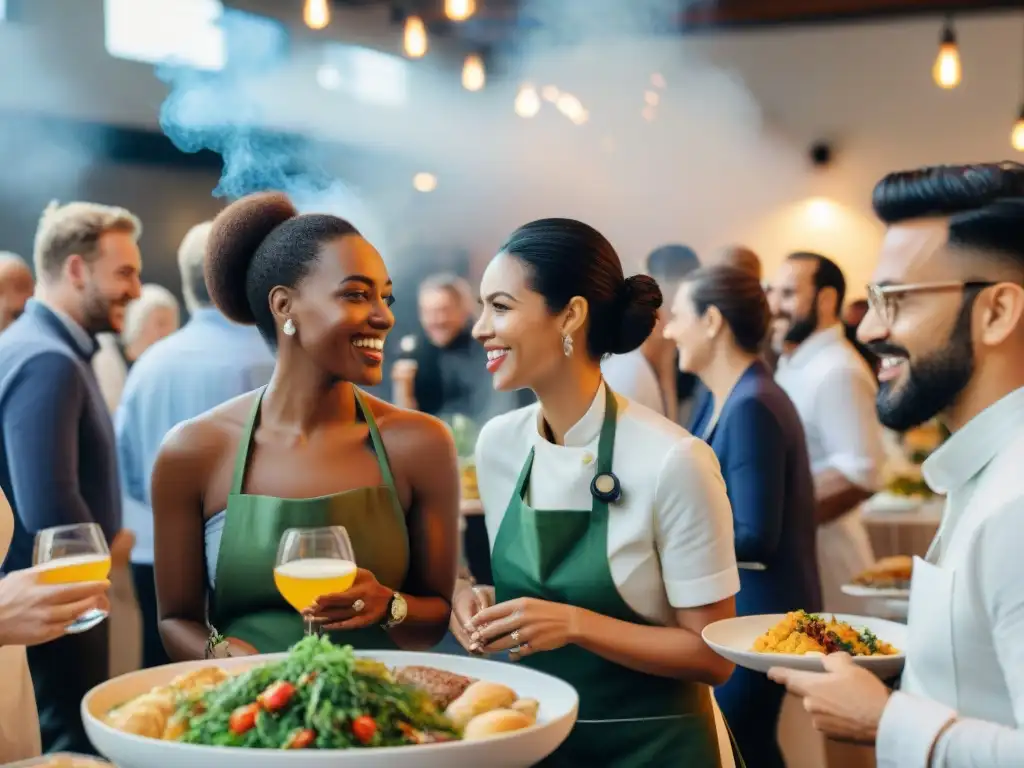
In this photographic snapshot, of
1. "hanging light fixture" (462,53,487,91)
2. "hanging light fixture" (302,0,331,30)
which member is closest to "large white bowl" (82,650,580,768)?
"hanging light fixture" (302,0,331,30)

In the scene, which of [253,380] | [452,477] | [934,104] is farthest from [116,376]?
[934,104]

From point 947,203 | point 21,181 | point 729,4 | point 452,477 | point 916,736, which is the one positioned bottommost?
point 916,736

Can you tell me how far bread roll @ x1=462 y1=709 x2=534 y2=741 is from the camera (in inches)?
52.8

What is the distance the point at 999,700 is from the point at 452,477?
0.99 metres

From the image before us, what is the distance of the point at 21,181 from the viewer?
11.5 ft

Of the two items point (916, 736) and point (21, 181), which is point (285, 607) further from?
point (21, 181)

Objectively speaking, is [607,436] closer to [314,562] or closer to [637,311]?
[637,311]

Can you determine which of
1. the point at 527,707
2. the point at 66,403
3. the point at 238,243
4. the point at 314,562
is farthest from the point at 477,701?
the point at 66,403

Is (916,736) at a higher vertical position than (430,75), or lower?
lower

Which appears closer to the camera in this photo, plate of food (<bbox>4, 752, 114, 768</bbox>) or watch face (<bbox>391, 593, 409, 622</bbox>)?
plate of food (<bbox>4, 752, 114, 768</bbox>)

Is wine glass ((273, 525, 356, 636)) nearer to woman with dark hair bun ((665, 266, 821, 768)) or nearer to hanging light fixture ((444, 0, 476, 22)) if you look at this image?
woman with dark hair bun ((665, 266, 821, 768))

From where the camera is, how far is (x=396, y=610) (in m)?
1.93

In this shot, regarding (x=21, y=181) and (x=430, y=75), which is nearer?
(x=21, y=181)

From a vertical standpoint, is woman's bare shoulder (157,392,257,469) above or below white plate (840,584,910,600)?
above
